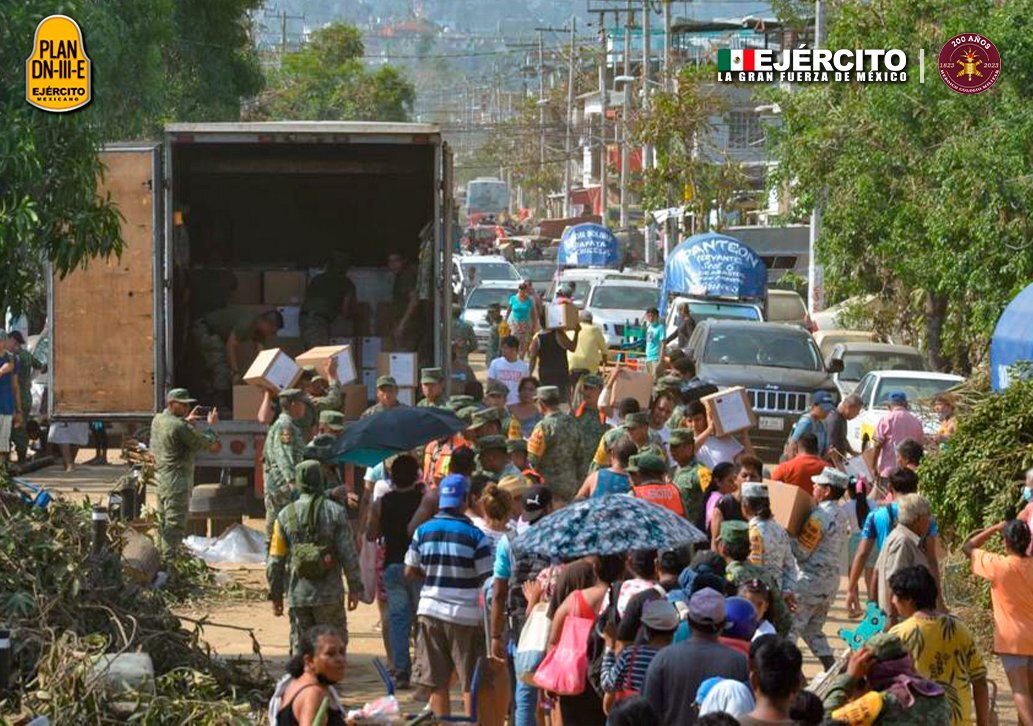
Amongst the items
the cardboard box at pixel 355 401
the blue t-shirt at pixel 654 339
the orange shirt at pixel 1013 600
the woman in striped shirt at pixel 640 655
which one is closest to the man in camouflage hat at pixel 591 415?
the cardboard box at pixel 355 401

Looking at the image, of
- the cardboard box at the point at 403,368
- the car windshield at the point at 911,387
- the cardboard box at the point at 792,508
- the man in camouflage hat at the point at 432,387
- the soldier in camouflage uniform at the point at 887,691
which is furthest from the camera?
the car windshield at the point at 911,387

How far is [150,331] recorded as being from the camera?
17.6 meters

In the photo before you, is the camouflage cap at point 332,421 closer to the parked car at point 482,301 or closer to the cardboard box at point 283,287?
the cardboard box at point 283,287

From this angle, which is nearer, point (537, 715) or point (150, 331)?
point (537, 715)

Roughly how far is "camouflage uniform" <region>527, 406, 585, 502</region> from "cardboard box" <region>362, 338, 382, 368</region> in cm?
522

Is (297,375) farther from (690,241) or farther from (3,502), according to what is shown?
(690,241)

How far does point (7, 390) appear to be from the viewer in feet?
69.7

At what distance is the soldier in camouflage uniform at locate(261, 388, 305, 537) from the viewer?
1395cm

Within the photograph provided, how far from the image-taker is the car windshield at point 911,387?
22641 mm

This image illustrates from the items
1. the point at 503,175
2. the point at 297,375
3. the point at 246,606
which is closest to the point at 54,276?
the point at 297,375

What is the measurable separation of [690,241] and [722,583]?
85.7 feet

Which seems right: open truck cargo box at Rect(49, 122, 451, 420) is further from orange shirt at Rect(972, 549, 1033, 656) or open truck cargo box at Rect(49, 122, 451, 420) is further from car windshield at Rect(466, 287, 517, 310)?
car windshield at Rect(466, 287, 517, 310)

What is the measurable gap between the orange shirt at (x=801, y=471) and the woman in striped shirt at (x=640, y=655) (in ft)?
16.1

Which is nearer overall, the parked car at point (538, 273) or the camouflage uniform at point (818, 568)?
the camouflage uniform at point (818, 568)
